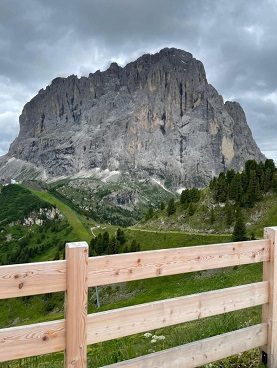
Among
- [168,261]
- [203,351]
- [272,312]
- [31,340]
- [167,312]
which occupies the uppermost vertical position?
[168,261]

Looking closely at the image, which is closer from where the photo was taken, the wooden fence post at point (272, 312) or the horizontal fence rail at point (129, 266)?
the horizontal fence rail at point (129, 266)

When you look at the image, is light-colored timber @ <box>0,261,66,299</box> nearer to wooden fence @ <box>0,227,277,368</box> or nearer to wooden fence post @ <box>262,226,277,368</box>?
wooden fence @ <box>0,227,277,368</box>

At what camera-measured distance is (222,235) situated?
90.8 meters

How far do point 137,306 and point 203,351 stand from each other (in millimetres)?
1906

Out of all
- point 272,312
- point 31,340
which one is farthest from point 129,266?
point 272,312

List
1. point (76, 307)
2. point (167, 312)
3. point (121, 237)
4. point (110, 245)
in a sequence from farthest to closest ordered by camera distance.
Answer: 1. point (121, 237)
2. point (110, 245)
3. point (167, 312)
4. point (76, 307)

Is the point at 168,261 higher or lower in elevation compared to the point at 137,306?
higher

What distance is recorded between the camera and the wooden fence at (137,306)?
5383 millimetres

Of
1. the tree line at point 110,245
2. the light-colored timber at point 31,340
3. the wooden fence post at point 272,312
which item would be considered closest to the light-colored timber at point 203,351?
the wooden fence post at point 272,312

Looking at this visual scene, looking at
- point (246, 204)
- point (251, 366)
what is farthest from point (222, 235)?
point (251, 366)

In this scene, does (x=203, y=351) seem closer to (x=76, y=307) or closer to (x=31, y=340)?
(x=76, y=307)

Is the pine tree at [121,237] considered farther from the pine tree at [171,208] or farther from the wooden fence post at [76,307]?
the wooden fence post at [76,307]

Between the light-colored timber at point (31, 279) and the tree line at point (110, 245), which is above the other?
the light-colored timber at point (31, 279)

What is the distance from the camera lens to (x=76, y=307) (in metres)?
5.71
